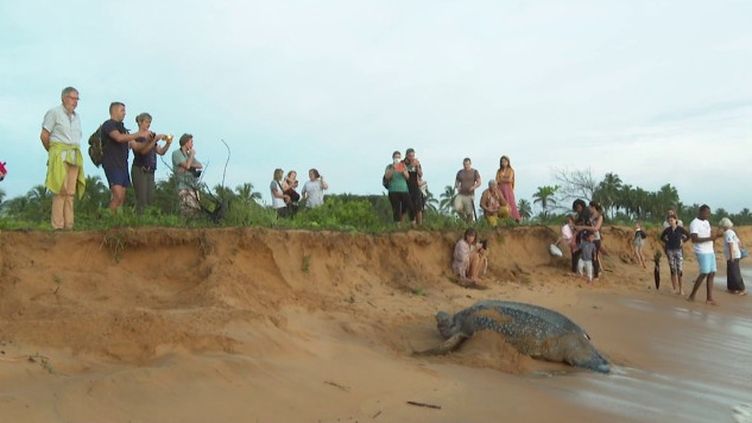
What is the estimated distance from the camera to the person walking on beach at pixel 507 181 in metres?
14.0

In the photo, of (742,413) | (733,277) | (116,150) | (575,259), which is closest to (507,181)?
(575,259)

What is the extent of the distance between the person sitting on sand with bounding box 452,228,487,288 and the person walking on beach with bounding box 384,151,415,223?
5.10ft

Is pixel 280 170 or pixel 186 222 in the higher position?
pixel 280 170

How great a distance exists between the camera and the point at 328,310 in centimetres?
800

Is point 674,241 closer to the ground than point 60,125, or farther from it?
closer to the ground

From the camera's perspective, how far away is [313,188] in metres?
13.4

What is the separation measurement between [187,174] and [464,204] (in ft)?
19.8

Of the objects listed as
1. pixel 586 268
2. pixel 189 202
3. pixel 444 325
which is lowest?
pixel 444 325

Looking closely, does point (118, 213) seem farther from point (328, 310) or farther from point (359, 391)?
point (359, 391)

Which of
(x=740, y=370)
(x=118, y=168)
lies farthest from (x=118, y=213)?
(x=740, y=370)

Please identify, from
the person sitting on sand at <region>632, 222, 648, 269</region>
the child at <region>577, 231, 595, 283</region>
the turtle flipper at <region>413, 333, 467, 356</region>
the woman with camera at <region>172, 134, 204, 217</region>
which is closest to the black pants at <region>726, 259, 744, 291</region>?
the person sitting on sand at <region>632, 222, 648, 269</region>

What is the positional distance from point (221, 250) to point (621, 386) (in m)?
4.64

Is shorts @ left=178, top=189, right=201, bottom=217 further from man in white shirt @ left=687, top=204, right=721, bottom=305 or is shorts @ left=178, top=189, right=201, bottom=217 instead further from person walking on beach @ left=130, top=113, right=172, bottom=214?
man in white shirt @ left=687, top=204, right=721, bottom=305

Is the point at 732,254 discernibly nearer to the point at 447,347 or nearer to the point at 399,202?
the point at 399,202
